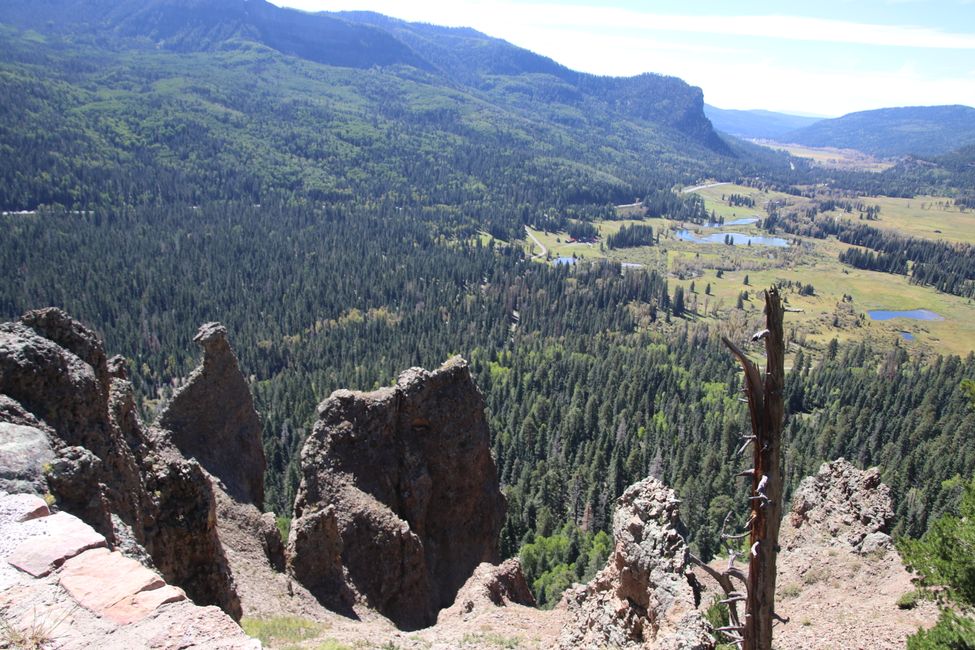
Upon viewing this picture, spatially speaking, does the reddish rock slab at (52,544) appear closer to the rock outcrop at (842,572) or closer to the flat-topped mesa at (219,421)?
the rock outcrop at (842,572)

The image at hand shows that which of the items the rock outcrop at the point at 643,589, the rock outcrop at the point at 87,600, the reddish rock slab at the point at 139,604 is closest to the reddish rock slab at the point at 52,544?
the rock outcrop at the point at 87,600

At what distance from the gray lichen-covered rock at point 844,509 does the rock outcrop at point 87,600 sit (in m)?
34.6

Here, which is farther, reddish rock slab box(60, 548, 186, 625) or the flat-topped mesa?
the flat-topped mesa

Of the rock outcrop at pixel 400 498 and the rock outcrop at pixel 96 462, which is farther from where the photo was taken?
the rock outcrop at pixel 400 498

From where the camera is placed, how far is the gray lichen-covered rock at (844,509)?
1363 inches

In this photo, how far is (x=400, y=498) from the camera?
38.4m

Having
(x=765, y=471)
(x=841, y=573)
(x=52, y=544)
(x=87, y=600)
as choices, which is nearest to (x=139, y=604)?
(x=87, y=600)

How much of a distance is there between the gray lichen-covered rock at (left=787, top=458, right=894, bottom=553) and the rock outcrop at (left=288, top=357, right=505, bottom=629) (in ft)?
63.9

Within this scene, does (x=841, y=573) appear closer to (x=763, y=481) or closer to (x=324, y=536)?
(x=763, y=481)

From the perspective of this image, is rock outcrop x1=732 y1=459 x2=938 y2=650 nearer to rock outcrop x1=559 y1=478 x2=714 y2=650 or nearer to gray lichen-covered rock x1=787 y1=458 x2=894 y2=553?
gray lichen-covered rock x1=787 y1=458 x2=894 y2=553

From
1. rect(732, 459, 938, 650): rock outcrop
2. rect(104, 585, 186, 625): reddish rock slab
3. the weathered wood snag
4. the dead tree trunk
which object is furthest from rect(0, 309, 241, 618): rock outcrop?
rect(732, 459, 938, 650): rock outcrop

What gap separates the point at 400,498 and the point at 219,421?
478 inches

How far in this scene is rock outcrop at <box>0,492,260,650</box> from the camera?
10297 millimetres

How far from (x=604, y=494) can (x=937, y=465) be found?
5500 centimetres
